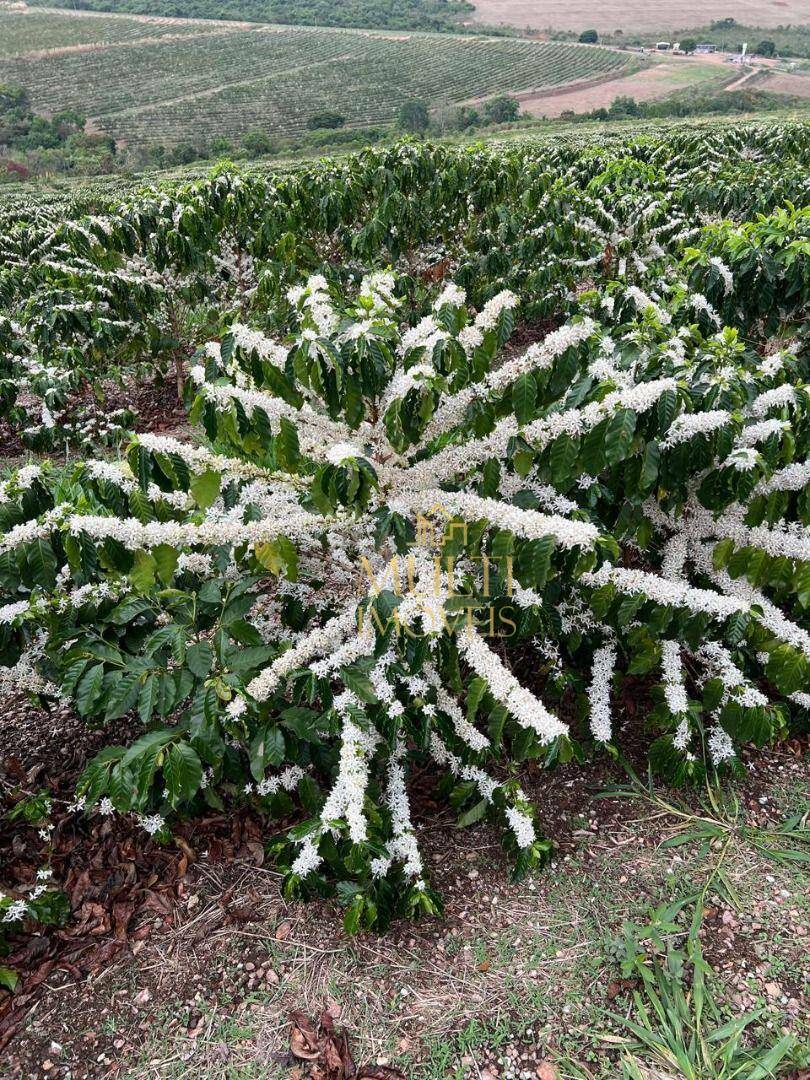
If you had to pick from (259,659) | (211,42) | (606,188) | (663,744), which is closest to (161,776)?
(259,659)

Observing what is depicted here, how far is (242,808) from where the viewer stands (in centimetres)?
243

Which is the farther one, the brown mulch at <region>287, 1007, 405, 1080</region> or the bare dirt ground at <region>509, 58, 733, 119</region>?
the bare dirt ground at <region>509, 58, 733, 119</region>

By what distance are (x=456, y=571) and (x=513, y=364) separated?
0.66 meters

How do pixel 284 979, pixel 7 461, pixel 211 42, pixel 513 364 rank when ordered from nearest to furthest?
pixel 284 979, pixel 513 364, pixel 7 461, pixel 211 42

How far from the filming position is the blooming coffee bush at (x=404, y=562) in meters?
1.89

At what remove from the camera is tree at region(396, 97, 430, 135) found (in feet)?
163

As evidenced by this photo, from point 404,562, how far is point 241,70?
3170 inches

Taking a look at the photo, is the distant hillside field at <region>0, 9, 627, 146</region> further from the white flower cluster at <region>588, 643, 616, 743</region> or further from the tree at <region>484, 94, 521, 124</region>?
the white flower cluster at <region>588, 643, 616, 743</region>

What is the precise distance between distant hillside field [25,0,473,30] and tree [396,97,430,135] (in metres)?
51.2

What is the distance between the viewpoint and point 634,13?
336ft

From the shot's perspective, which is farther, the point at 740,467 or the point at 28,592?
the point at 28,592

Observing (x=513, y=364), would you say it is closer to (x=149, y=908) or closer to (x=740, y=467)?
(x=740, y=467)

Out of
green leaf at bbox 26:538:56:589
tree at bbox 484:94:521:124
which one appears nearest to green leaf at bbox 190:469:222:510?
green leaf at bbox 26:538:56:589

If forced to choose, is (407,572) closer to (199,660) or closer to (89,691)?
(199,660)
